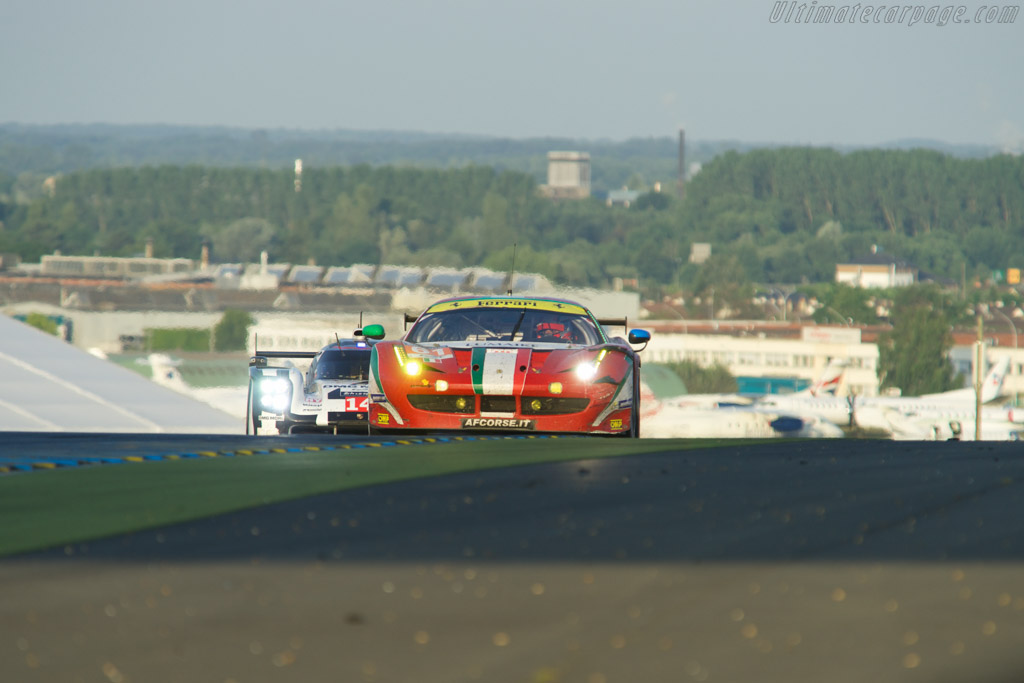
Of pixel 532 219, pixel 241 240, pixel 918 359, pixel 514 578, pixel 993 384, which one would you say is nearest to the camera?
pixel 514 578

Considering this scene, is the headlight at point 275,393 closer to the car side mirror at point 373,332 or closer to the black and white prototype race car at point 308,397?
the black and white prototype race car at point 308,397

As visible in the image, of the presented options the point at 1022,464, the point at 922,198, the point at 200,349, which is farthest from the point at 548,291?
the point at 922,198

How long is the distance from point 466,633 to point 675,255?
172 metres

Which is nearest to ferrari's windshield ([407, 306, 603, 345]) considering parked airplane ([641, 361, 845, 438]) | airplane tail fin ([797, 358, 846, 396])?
parked airplane ([641, 361, 845, 438])

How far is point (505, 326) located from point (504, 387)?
1.28 metres

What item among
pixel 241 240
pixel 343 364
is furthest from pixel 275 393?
pixel 241 240

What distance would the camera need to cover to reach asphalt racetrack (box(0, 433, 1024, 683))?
4133mm

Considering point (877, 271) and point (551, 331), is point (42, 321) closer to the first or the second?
point (551, 331)

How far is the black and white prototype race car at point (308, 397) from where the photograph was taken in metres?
14.4

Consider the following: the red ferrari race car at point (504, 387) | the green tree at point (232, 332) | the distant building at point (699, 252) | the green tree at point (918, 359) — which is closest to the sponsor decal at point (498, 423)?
the red ferrari race car at point (504, 387)

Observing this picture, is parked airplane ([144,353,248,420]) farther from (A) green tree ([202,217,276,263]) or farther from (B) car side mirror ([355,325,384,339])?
(A) green tree ([202,217,276,263])

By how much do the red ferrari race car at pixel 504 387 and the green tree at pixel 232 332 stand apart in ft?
227

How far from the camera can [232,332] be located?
82.2 m

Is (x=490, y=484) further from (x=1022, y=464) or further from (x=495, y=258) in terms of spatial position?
(x=495, y=258)
